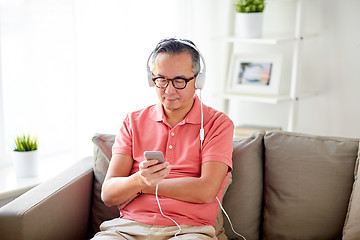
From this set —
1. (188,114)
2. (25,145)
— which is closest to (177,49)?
(188,114)

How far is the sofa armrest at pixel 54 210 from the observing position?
185 centimetres

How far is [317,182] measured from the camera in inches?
82.0

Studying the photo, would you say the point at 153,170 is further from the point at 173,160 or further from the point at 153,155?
the point at 173,160

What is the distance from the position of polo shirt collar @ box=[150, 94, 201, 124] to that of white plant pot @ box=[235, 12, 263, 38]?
0.97 metres

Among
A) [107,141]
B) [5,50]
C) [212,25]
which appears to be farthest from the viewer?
[212,25]

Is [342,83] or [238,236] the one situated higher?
[342,83]

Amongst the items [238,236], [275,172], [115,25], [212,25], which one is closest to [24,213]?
[238,236]

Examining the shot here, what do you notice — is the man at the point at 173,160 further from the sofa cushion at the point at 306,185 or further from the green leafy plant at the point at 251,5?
the green leafy plant at the point at 251,5

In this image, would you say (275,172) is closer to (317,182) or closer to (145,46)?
(317,182)

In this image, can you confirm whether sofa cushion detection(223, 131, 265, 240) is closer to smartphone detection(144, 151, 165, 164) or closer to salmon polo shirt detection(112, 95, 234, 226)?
salmon polo shirt detection(112, 95, 234, 226)

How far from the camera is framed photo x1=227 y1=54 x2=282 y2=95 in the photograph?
306 centimetres

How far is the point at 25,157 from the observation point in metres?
2.55

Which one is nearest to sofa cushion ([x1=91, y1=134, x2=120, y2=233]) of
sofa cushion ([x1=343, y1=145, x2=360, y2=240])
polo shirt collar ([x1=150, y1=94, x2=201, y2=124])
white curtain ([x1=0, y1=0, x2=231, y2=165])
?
polo shirt collar ([x1=150, y1=94, x2=201, y2=124])

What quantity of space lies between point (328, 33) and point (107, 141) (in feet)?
4.98
